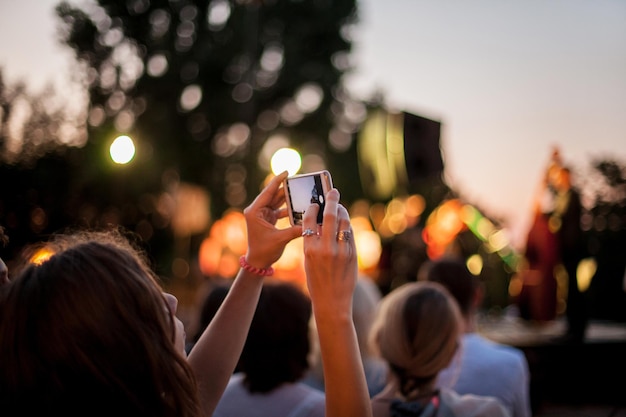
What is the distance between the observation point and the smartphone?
1318mm

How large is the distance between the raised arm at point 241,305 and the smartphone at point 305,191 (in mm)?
64

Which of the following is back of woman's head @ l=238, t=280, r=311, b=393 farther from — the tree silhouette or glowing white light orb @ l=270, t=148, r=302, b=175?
the tree silhouette

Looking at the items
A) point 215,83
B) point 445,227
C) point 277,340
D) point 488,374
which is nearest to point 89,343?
point 277,340

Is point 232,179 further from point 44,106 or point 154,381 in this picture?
point 154,381

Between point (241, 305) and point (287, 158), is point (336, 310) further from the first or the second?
point (287, 158)

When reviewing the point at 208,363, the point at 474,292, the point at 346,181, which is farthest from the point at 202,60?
the point at 208,363

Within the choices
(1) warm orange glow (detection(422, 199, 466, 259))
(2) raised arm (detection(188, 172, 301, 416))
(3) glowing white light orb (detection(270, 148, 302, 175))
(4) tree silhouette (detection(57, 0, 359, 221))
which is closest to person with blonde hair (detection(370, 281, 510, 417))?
(2) raised arm (detection(188, 172, 301, 416))

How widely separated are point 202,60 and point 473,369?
18374 mm

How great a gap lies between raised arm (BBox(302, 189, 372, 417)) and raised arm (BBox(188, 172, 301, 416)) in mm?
345

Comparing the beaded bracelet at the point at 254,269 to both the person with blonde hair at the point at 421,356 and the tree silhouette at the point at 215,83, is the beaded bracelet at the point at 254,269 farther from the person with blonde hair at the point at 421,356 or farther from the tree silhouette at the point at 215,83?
the tree silhouette at the point at 215,83

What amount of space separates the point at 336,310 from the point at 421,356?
946 mm

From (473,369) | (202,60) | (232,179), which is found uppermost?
(202,60)

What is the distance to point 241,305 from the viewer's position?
1599 millimetres

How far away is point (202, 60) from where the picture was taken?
65.3ft
